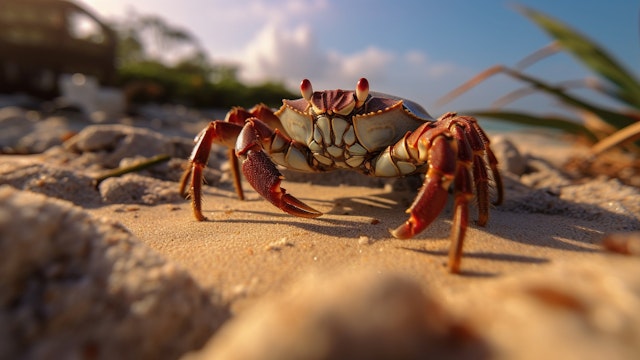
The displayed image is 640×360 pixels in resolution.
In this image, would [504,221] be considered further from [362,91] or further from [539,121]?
[539,121]

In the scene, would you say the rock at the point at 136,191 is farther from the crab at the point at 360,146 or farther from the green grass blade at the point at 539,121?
the green grass blade at the point at 539,121

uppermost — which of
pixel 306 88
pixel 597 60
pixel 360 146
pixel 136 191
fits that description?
pixel 597 60

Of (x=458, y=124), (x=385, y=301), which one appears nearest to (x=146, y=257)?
(x=385, y=301)

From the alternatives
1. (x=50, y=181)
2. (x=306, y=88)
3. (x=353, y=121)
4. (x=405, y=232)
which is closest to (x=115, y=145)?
(x=50, y=181)

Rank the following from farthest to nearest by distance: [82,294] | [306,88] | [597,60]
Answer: [597,60]
[306,88]
[82,294]

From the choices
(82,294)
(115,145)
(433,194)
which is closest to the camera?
(82,294)

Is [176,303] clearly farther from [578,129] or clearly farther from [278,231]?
[578,129]

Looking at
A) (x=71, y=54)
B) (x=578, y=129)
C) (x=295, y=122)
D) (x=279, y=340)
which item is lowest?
(x=279, y=340)

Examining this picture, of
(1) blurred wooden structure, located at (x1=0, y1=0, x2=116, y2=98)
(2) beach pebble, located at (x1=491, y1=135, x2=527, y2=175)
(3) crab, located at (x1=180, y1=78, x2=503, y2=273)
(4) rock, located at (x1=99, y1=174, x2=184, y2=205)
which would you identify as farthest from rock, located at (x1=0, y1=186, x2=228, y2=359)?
(1) blurred wooden structure, located at (x1=0, y1=0, x2=116, y2=98)

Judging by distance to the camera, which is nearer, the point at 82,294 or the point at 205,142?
the point at 82,294
